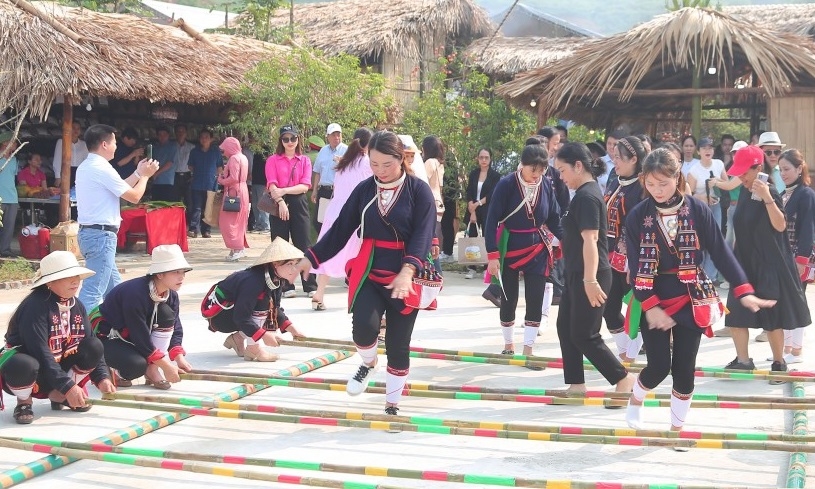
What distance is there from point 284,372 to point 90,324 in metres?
1.35

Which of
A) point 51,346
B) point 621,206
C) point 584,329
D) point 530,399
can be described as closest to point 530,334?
point 621,206

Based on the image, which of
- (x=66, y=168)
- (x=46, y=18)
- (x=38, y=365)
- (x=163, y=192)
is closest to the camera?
(x=38, y=365)

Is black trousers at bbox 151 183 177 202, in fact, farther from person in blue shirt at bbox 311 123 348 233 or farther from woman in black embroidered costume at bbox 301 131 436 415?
woman in black embroidered costume at bbox 301 131 436 415

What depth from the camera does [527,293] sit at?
7695 millimetres

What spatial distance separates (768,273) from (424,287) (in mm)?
2753

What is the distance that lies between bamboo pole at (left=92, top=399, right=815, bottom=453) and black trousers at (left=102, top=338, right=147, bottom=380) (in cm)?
62

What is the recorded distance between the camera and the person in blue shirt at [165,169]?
17312 mm

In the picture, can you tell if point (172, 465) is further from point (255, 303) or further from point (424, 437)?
point (255, 303)

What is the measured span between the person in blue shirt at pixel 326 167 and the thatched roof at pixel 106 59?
4189mm

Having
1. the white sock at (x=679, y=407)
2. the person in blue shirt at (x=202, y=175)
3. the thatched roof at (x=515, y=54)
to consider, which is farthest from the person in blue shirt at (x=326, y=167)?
the thatched roof at (x=515, y=54)

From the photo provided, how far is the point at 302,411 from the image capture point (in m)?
5.76

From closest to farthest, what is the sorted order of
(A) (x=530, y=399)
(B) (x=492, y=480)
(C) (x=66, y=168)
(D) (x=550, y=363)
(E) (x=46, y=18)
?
(B) (x=492, y=480) → (A) (x=530, y=399) → (D) (x=550, y=363) → (E) (x=46, y=18) → (C) (x=66, y=168)

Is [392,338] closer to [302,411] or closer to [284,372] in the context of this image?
[302,411]

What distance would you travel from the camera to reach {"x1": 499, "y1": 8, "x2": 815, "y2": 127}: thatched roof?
1292cm
